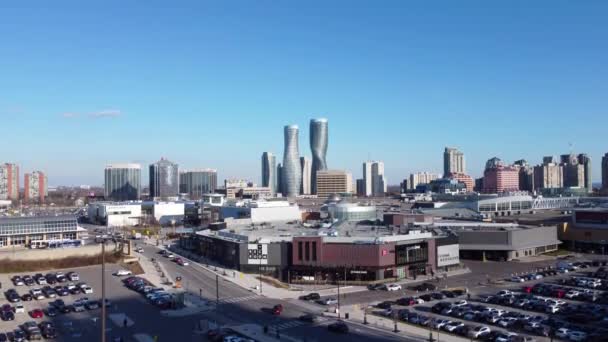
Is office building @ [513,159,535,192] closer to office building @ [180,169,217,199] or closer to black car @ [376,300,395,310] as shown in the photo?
office building @ [180,169,217,199]

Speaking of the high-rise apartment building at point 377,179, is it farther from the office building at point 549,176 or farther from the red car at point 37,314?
the red car at point 37,314

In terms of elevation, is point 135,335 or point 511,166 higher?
point 511,166

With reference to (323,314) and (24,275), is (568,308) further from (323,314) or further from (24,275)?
(24,275)

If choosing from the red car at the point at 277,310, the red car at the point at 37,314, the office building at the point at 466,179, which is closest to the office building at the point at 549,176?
the office building at the point at 466,179

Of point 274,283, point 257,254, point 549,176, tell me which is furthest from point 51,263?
point 549,176

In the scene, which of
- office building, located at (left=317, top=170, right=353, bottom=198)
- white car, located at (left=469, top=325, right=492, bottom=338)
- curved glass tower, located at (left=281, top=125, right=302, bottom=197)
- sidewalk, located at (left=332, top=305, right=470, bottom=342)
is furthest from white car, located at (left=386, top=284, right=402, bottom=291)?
curved glass tower, located at (left=281, top=125, right=302, bottom=197)

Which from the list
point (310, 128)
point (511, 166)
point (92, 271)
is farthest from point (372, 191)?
point (92, 271)
